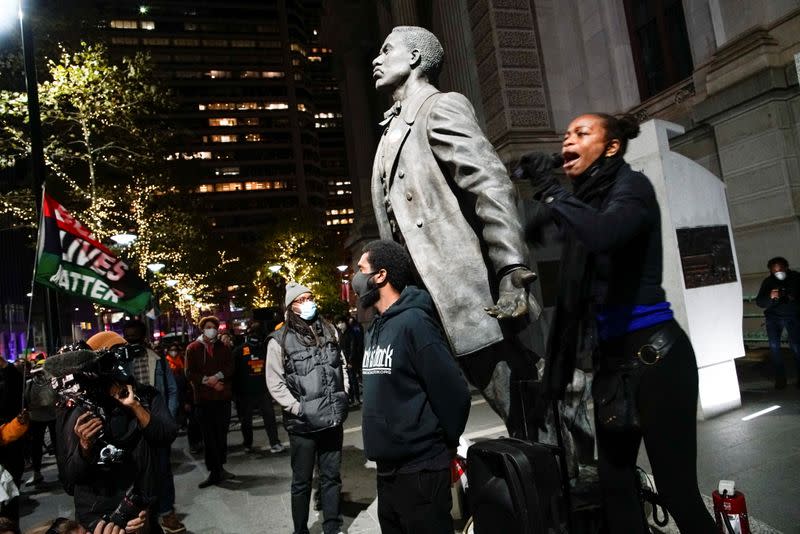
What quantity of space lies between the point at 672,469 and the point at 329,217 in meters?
137

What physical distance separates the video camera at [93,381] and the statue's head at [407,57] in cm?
207

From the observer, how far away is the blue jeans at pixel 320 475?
163 inches

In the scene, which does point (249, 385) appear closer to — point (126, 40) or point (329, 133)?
point (126, 40)

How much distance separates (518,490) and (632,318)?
731 mm

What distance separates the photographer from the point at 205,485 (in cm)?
678

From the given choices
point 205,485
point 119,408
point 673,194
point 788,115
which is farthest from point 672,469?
point 788,115

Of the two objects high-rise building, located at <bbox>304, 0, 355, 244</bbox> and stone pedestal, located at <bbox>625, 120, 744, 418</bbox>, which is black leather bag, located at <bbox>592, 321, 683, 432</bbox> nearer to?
stone pedestal, located at <bbox>625, 120, 744, 418</bbox>

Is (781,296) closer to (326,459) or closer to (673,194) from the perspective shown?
(673,194)

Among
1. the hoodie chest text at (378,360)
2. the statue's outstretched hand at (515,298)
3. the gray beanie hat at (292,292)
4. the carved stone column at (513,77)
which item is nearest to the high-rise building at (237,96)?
the carved stone column at (513,77)

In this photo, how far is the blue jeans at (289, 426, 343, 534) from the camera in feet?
13.6

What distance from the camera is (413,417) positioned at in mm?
2240

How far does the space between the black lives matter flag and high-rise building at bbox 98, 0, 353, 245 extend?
10407 centimetres

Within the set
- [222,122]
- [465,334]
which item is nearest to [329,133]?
[222,122]

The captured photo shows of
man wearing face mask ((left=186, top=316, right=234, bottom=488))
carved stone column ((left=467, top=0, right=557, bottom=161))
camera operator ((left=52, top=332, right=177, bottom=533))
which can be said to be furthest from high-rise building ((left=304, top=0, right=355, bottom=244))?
camera operator ((left=52, top=332, right=177, bottom=533))
